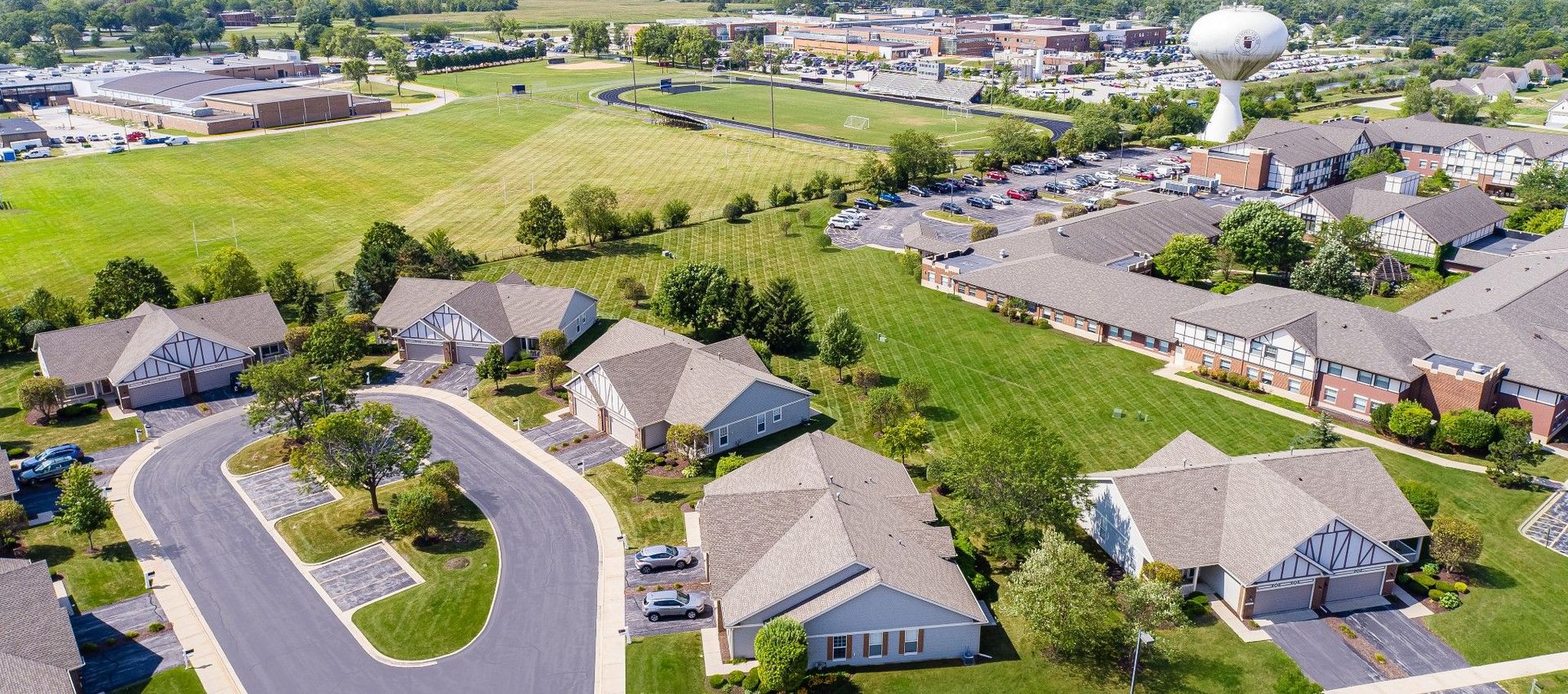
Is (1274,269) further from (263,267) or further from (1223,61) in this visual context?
(263,267)

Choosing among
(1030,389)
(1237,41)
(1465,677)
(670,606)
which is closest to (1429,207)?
(1237,41)

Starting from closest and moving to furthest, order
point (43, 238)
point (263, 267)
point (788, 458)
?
point (788, 458), point (263, 267), point (43, 238)

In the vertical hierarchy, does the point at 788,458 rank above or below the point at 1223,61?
below

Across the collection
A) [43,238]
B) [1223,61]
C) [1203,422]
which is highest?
[1223,61]

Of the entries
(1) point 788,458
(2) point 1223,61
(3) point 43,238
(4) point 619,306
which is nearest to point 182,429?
(4) point 619,306

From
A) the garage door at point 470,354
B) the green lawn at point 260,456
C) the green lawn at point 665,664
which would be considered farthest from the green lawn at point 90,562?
the garage door at point 470,354

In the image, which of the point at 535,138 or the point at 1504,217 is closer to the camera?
Answer: the point at 1504,217

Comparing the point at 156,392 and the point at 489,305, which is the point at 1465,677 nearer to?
the point at 489,305
